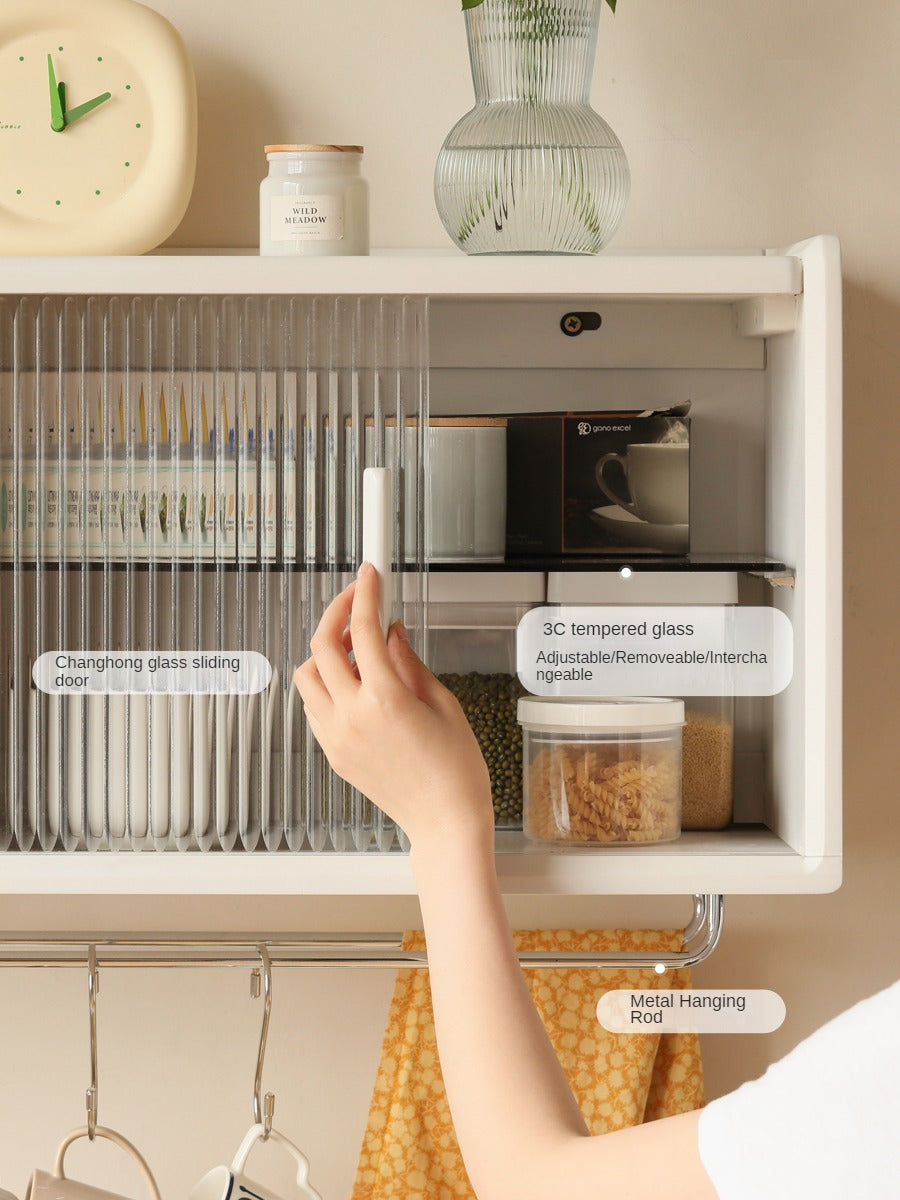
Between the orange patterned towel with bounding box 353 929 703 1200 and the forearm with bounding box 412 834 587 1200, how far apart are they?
0.99ft

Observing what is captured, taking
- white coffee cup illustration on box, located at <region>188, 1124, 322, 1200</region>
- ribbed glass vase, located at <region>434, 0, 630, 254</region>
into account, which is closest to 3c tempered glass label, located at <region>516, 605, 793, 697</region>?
ribbed glass vase, located at <region>434, 0, 630, 254</region>

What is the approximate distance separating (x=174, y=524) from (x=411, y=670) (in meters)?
0.19

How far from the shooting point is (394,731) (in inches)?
26.0

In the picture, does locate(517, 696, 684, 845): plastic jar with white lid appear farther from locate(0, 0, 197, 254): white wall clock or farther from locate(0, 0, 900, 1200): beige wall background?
locate(0, 0, 197, 254): white wall clock

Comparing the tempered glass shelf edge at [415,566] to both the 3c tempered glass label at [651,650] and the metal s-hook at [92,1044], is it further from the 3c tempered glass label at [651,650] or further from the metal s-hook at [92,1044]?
the metal s-hook at [92,1044]

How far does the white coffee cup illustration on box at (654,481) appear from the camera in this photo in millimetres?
785

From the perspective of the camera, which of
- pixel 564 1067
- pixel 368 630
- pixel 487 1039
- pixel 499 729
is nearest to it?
pixel 487 1039

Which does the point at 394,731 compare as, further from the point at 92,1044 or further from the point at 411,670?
the point at 92,1044

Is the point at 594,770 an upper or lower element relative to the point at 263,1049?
upper

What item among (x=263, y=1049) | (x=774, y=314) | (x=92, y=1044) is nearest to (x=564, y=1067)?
(x=263, y=1049)

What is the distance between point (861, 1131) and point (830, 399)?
436 millimetres

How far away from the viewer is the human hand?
659 mm

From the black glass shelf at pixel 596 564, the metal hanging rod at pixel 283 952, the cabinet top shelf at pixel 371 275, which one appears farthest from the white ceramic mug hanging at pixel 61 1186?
the cabinet top shelf at pixel 371 275

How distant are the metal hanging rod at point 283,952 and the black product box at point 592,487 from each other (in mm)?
290
